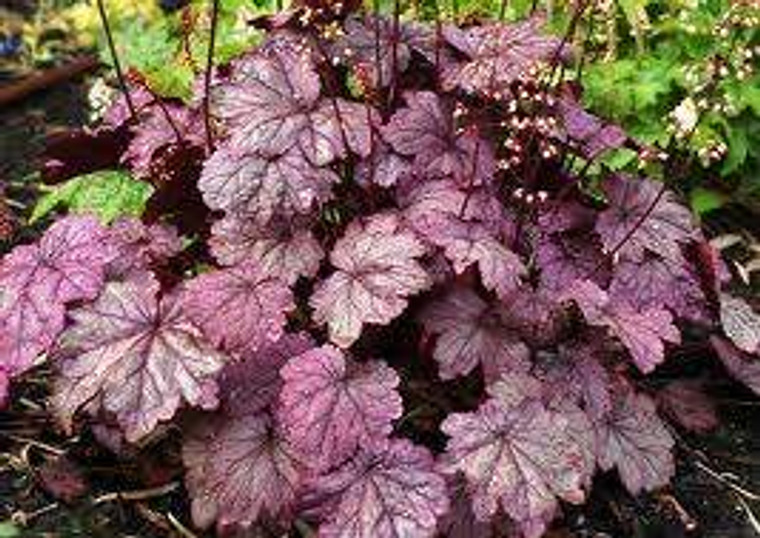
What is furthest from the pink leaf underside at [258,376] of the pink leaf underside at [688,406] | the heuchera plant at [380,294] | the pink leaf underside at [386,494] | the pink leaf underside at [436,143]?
the pink leaf underside at [688,406]

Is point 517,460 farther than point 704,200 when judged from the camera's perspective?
No

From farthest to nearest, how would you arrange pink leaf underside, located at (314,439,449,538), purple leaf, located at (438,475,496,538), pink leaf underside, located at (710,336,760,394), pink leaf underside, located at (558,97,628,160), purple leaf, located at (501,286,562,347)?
pink leaf underside, located at (710,336,760,394) → pink leaf underside, located at (558,97,628,160) → purple leaf, located at (501,286,562,347) → purple leaf, located at (438,475,496,538) → pink leaf underside, located at (314,439,449,538)

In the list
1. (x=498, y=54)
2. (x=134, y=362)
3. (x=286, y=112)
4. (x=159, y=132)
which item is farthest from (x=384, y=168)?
(x=134, y=362)

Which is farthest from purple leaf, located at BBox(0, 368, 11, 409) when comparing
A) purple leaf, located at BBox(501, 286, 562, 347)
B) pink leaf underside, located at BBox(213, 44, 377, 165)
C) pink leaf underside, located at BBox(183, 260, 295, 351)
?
purple leaf, located at BBox(501, 286, 562, 347)

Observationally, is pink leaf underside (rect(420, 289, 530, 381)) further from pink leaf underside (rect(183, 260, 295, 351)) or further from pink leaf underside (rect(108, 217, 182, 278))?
pink leaf underside (rect(108, 217, 182, 278))

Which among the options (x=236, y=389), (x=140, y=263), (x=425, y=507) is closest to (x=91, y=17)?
(x=140, y=263)

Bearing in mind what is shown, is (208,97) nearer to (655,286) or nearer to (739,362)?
(655,286)

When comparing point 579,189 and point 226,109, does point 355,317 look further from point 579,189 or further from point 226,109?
point 579,189
